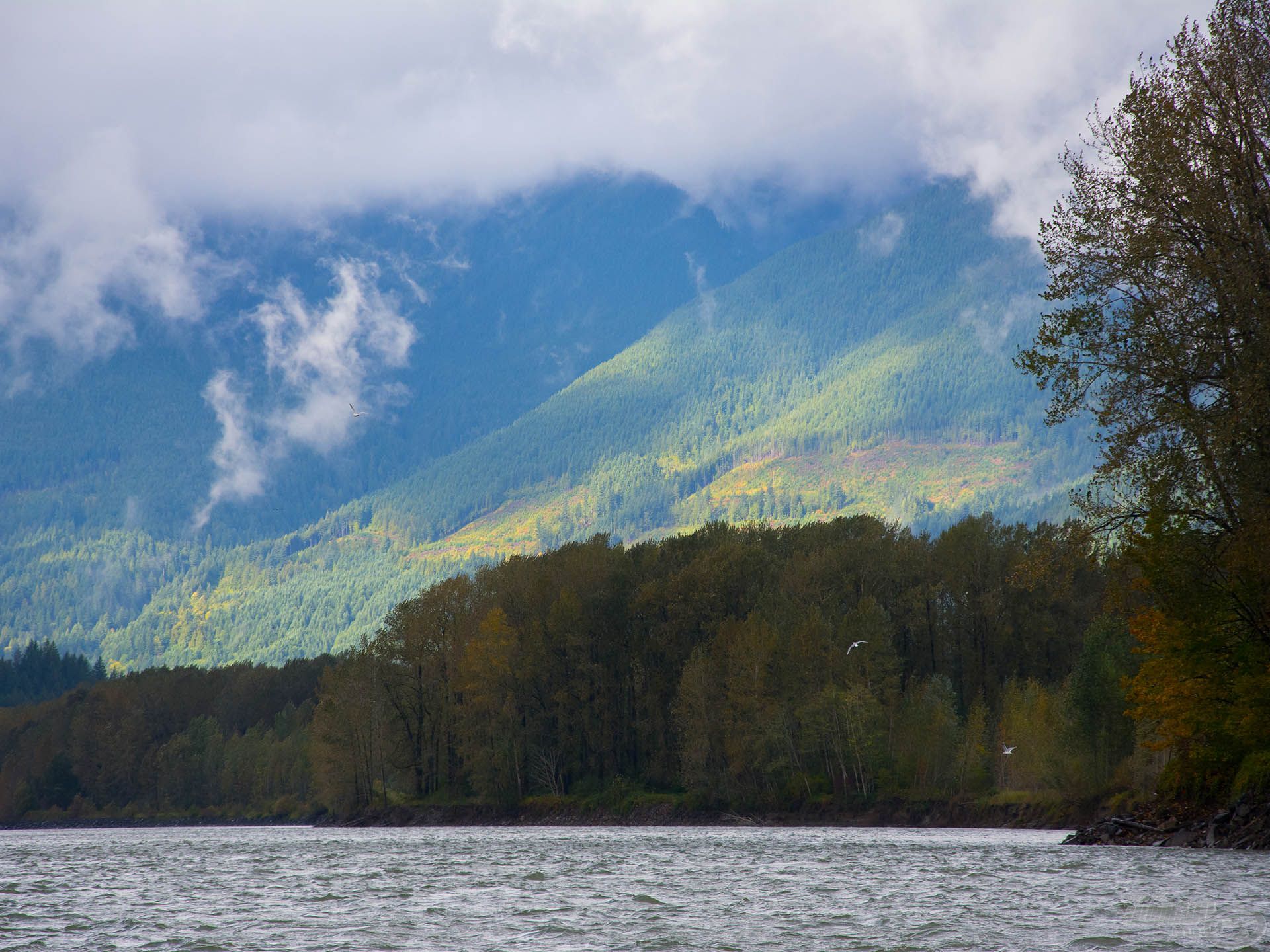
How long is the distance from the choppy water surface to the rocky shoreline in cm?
124

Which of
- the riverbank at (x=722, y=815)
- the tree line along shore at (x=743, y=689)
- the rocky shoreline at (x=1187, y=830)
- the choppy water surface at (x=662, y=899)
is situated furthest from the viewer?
the tree line along shore at (x=743, y=689)

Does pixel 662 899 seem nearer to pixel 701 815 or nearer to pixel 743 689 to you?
pixel 743 689

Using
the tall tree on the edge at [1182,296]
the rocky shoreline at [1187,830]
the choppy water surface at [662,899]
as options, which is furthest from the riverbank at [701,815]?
the tall tree on the edge at [1182,296]

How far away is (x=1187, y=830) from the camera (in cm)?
4878

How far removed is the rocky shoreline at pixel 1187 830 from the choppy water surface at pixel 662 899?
124cm

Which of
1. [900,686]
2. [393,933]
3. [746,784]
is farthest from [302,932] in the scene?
[900,686]

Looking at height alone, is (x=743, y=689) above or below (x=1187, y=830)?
above

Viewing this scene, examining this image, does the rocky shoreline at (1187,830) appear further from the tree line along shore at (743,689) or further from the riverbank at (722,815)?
the tree line along shore at (743,689)

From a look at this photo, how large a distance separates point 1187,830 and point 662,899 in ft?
72.6

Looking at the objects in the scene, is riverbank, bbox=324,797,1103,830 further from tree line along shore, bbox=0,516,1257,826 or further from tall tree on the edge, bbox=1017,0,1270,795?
tall tree on the edge, bbox=1017,0,1270,795

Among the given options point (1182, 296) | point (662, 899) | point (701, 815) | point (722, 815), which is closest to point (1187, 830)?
point (1182, 296)

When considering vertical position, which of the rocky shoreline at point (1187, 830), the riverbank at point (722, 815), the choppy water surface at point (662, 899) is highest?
the riverbank at point (722, 815)

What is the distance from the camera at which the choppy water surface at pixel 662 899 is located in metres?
27.0

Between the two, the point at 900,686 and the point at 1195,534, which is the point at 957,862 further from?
the point at 900,686
